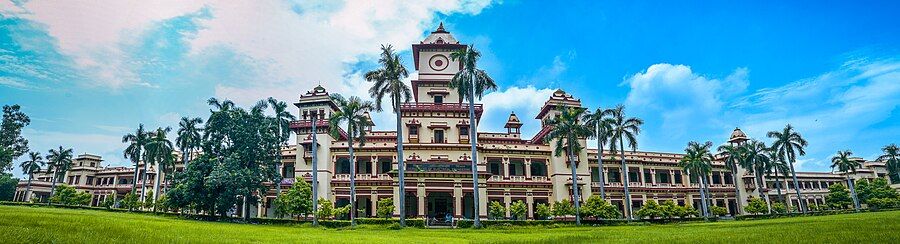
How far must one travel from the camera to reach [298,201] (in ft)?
131

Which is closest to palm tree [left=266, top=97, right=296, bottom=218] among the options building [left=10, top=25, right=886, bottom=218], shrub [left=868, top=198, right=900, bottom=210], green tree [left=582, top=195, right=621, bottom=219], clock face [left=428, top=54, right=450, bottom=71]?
building [left=10, top=25, right=886, bottom=218]

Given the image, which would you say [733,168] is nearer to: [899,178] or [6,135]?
[899,178]

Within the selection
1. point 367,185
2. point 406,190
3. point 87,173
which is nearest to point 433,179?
point 406,190

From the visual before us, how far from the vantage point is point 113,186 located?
7588 cm

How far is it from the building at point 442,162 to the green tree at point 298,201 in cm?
242

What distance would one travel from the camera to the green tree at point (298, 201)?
39812mm

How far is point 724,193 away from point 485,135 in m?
33.0

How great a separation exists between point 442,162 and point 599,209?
14.6 metres

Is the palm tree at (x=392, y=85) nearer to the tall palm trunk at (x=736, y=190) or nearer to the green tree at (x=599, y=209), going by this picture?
the green tree at (x=599, y=209)

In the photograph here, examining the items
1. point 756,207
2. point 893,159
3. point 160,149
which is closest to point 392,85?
point 160,149

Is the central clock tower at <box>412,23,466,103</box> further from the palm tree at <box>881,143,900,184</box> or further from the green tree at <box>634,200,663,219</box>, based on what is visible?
the palm tree at <box>881,143,900,184</box>

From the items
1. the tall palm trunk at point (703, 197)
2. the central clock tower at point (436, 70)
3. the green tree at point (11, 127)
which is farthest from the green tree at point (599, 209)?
the green tree at point (11, 127)

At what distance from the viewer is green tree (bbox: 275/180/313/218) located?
39812mm

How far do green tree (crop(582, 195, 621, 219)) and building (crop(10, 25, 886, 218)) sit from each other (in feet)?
16.3
